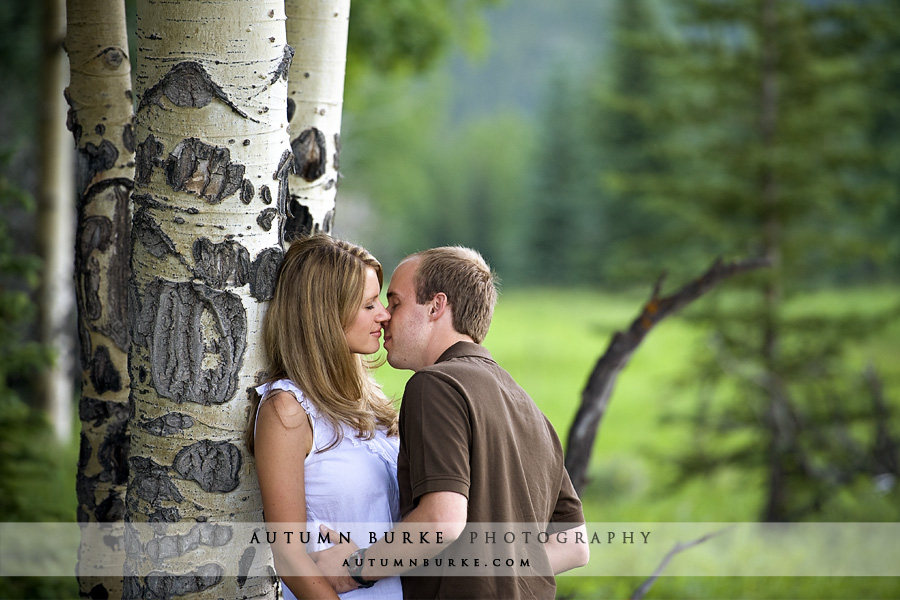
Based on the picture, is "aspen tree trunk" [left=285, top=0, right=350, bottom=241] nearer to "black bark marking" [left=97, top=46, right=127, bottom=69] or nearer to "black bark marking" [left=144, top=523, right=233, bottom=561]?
"black bark marking" [left=97, top=46, right=127, bottom=69]

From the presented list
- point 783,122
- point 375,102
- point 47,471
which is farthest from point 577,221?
point 47,471

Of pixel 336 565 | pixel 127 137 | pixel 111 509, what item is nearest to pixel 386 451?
pixel 336 565

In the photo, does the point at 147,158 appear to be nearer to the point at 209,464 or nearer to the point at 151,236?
the point at 151,236

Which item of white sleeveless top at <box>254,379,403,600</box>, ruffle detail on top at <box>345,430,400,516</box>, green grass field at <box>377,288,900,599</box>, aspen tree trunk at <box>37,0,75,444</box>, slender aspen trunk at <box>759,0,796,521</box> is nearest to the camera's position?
white sleeveless top at <box>254,379,403,600</box>

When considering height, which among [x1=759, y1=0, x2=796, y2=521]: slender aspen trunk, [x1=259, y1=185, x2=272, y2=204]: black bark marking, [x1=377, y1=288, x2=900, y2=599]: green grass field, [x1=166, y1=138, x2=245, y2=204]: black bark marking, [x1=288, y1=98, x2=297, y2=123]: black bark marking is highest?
[x1=288, y1=98, x2=297, y2=123]: black bark marking

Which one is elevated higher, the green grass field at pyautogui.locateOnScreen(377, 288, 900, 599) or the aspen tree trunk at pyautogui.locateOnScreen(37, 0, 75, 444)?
the aspen tree trunk at pyautogui.locateOnScreen(37, 0, 75, 444)

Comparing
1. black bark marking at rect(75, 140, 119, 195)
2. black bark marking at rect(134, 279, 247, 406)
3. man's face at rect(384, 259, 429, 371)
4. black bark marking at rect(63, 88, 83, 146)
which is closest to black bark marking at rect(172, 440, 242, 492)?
black bark marking at rect(134, 279, 247, 406)

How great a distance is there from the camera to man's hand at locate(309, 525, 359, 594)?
5.80ft

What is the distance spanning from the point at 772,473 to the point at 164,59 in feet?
24.7

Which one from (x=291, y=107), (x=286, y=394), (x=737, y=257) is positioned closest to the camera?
(x=286, y=394)

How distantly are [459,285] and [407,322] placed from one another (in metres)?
0.17

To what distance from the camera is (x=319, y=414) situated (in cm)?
184

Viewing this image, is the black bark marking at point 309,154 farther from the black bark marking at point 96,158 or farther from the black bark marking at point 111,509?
the black bark marking at point 111,509

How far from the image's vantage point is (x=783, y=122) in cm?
780
